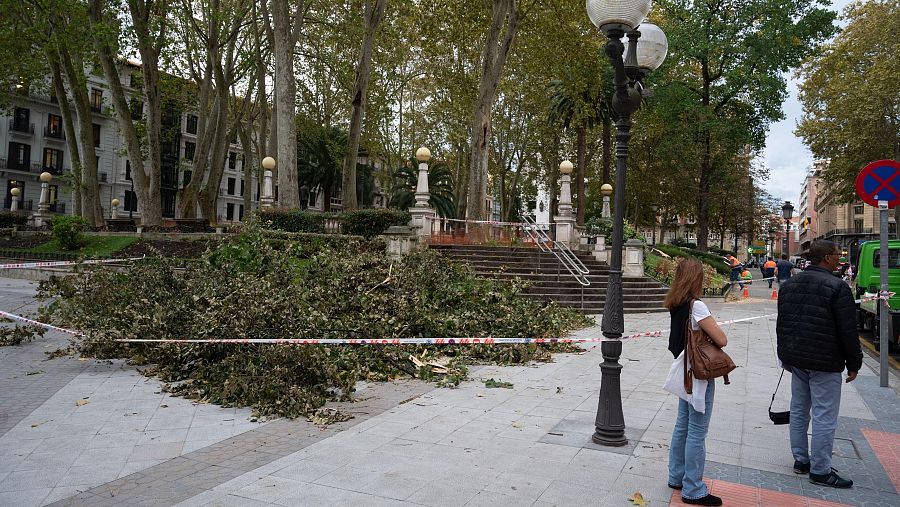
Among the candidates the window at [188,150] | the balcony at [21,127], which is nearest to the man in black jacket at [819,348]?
the balcony at [21,127]

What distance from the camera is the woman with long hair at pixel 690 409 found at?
4340mm

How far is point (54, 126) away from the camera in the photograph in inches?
2000

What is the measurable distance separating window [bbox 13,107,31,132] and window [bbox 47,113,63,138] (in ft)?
5.27

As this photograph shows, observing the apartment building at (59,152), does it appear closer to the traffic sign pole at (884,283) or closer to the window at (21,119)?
the window at (21,119)

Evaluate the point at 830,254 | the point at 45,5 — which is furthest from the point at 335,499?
the point at 45,5

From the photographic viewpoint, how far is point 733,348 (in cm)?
1180

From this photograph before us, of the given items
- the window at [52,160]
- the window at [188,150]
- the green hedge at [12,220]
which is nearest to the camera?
the green hedge at [12,220]

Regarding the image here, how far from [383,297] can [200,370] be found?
3.28 m

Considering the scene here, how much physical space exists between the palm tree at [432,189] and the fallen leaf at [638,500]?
39360 mm

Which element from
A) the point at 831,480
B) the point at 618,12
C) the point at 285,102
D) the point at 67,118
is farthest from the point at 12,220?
the point at 831,480

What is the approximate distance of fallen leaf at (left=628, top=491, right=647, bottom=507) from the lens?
4327 mm

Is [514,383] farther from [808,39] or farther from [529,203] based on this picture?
[529,203]

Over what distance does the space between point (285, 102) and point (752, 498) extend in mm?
18022

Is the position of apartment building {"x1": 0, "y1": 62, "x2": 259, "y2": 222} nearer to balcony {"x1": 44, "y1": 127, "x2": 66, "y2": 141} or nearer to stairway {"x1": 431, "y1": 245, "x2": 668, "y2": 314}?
balcony {"x1": 44, "y1": 127, "x2": 66, "y2": 141}
